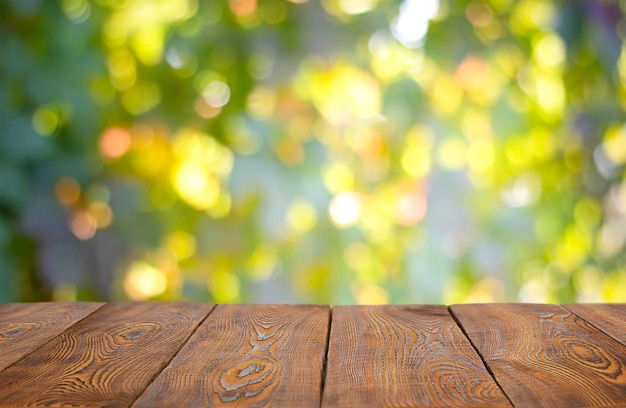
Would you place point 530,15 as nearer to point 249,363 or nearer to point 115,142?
point 115,142

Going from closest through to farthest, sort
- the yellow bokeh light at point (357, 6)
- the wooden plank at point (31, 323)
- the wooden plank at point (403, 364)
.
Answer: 1. the wooden plank at point (403, 364)
2. the wooden plank at point (31, 323)
3. the yellow bokeh light at point (357, 6)

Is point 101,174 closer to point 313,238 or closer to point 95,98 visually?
Result: point 95,98

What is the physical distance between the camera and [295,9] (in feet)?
6.16

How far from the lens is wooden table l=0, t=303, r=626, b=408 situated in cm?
65

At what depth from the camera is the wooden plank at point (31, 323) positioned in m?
0.82

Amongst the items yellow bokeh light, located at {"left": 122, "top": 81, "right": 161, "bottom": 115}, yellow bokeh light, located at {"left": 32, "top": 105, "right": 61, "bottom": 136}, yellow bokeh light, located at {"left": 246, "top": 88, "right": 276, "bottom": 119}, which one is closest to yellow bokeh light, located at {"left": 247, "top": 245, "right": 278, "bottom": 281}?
yellow bokeh light, located at {"left": 246, "top": 88, "right": 276, "bottom": 119}

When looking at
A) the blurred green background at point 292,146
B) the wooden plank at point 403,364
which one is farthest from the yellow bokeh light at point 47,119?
the wooden plank at point 403,364

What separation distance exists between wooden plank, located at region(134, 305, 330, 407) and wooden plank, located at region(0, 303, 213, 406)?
0.9 inches

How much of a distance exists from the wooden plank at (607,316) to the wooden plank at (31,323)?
704 millimetres

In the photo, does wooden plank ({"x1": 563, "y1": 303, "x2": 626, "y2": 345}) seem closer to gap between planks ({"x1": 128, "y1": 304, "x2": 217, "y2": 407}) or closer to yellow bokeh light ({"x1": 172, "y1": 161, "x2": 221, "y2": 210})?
gap between planks ({"x1": 128, "y1": 304, "x2": 217, "y2": 407})

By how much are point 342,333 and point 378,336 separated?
5 cm

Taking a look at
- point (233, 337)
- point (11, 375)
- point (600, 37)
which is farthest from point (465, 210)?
point (11, 375)

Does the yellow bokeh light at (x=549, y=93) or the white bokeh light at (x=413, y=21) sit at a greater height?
the white bokeh light at (x=413, y=21)

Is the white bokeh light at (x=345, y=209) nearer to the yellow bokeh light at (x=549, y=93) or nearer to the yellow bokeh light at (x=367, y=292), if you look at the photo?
the yellow bokeh light at (x=367, y=292)
